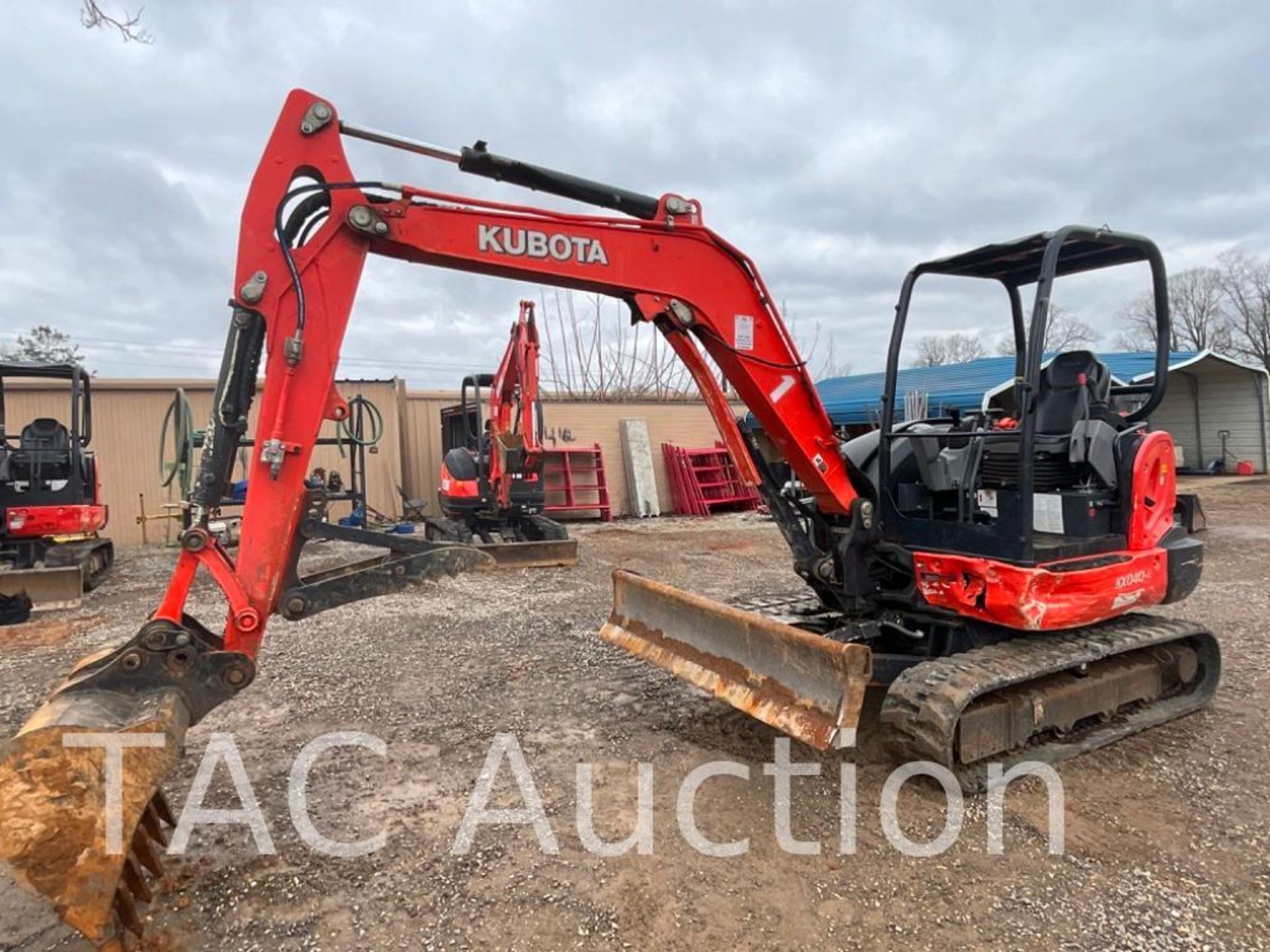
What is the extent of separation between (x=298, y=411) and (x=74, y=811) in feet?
5.05

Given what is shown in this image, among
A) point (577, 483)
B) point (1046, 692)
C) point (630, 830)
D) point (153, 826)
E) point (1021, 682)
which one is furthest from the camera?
point (577, 483)

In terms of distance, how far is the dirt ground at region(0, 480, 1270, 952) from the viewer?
8.98ft

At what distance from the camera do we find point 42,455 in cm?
872

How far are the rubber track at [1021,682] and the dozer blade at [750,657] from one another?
41cm

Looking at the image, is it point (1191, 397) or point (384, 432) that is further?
point (1191, 397)

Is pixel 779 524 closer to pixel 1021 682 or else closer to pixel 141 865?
pixel 1021 682

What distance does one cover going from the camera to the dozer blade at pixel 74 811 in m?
2.33

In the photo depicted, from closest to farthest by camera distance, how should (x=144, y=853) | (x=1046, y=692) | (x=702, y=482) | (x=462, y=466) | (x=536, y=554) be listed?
(x=144, y=853) → (x=1046, y=692) → (x=536, y=554) → (x=462, y=466) → (x=702, y=482)

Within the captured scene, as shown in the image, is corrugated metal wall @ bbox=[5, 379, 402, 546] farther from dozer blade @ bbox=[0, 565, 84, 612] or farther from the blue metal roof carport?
the blue metal roof carport

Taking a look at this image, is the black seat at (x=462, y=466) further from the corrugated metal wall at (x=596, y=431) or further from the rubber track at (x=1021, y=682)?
the rubber track at (x=1021, y=682)

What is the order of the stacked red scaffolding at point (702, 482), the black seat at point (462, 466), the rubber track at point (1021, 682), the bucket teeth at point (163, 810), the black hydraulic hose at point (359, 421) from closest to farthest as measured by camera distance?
the bucket teeth at point (163, 810) → the rubber track at point (1021, 682) → the black hydraulic hose at point (359, 421) → the black seat at point (462, 466) → the stacked red scaffolding at point (702, 482)

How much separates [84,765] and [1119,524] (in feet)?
15.1

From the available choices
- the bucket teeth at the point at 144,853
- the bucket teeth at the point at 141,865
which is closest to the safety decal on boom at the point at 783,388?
the bucket teeth at the point at 141,865

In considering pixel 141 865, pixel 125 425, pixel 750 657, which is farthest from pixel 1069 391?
pixel 125 425
